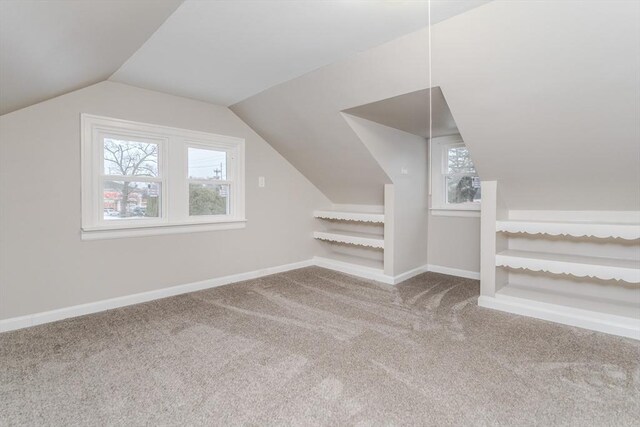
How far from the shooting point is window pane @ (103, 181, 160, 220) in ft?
9.92

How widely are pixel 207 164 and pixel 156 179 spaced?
601mm

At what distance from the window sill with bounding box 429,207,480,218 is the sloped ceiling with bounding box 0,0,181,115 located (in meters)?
3.66

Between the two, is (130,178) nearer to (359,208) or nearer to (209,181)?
(209,181)

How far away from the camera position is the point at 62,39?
60.6 inches

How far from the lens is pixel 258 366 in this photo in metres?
2.00

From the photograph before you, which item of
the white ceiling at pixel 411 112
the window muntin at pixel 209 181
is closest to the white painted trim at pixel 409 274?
the white ceiling at pixel 411 112

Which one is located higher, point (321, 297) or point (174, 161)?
point (174, 161)

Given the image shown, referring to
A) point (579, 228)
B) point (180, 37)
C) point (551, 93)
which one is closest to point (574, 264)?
point (579, 228)

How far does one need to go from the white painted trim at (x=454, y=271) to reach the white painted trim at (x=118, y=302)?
213 cm

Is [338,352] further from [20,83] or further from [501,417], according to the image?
[20,83]

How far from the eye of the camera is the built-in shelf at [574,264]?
245 cm

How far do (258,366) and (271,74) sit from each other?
2.30 meters

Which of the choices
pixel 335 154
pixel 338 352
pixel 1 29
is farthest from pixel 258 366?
pixel 335 154

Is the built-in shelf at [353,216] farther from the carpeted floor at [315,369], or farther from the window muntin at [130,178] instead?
the window muntin at [130,178]
